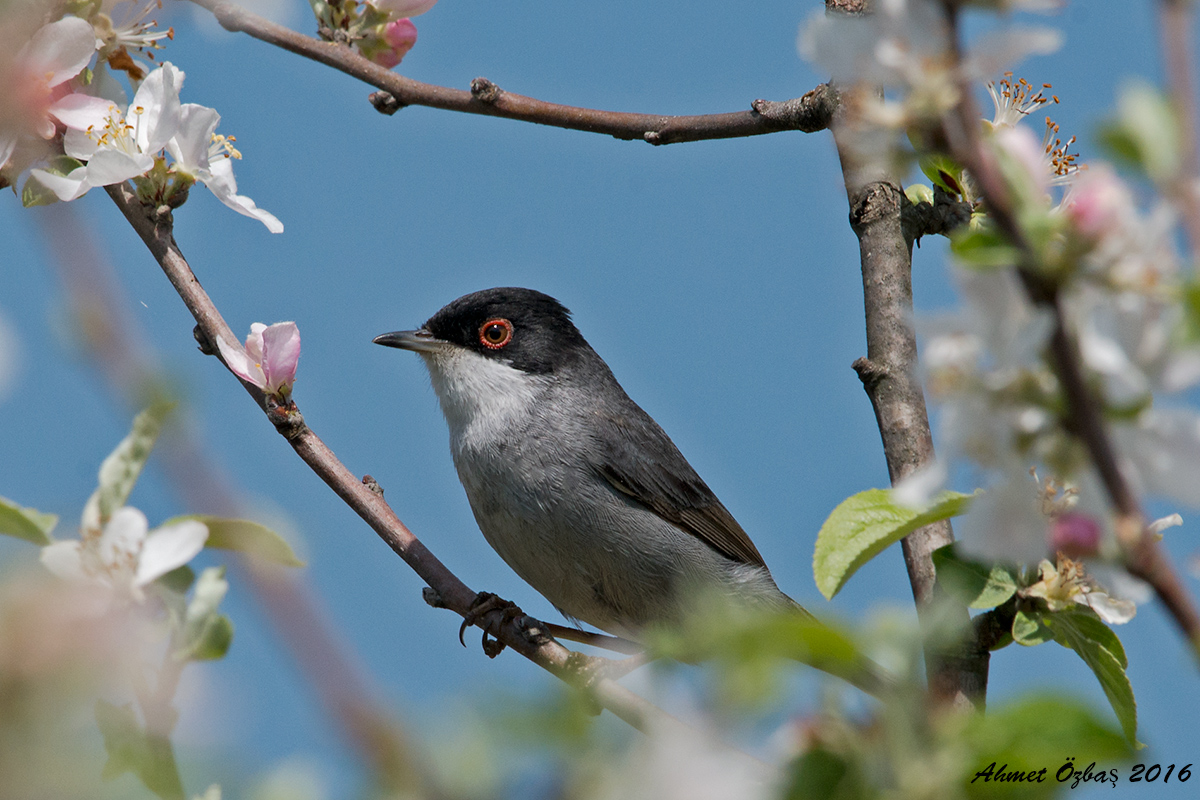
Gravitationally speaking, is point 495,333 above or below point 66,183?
below

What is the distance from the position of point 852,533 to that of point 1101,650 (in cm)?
82

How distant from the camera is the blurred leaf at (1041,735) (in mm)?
1303

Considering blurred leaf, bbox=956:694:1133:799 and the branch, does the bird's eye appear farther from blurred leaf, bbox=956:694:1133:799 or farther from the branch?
blurred leaf, bbox=956:694:1133:799

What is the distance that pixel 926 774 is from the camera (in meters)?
1.28

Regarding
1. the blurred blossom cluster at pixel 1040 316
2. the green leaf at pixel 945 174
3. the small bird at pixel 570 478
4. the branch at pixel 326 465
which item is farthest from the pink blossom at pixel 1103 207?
the small bird at pixel 570 478

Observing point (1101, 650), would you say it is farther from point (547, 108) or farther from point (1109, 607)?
point (547, 108)

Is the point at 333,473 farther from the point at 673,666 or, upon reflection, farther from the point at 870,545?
the point at 673,666

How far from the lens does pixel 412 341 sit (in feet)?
21.3

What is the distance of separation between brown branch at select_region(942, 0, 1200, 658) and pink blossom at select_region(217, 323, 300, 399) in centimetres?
282

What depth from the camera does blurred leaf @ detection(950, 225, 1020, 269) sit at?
1.18m

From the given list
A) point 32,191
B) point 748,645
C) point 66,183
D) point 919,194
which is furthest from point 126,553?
point 919,194

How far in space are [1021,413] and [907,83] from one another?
403mm

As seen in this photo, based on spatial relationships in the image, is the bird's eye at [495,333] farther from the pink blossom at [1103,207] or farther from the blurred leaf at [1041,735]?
the pink blossom at [1103,207]

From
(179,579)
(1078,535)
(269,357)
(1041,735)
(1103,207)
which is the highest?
(1103,207)
